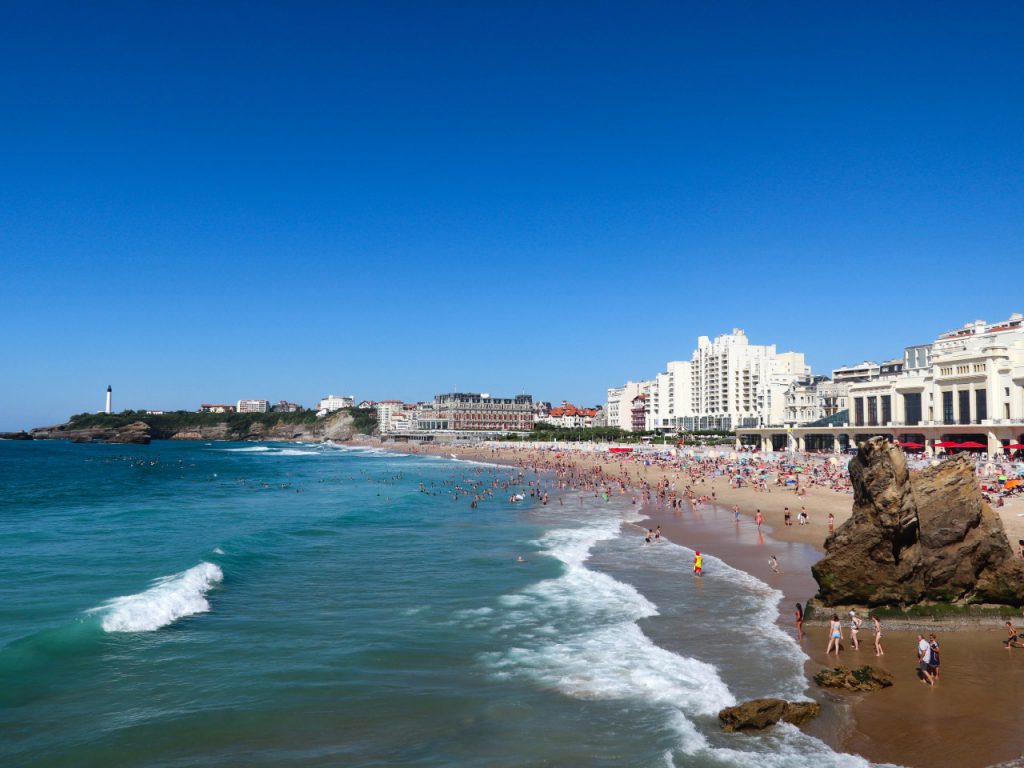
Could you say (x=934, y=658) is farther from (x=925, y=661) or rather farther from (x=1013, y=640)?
(x=1013, y=640)

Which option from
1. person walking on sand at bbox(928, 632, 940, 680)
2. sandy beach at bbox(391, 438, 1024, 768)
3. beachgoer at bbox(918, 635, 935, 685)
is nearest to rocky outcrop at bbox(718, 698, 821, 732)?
sandy beach at bbox(391, 438, 1024, 768)

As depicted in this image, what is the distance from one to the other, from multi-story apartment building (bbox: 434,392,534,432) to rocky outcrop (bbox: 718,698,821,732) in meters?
177

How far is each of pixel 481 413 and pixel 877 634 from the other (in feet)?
580

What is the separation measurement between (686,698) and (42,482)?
69.7 metres

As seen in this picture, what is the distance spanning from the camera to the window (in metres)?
69.9

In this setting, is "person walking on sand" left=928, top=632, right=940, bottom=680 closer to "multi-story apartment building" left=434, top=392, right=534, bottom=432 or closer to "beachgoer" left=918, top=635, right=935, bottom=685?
"beachgoer" left=918, top=635, right=935, bottom=685

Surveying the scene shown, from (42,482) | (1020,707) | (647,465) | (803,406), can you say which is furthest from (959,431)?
(42,482)

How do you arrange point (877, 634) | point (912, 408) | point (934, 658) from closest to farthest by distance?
point (934, 658), point (877, 634), point (912, 408)

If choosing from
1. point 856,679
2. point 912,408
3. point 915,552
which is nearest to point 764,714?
point 856,679

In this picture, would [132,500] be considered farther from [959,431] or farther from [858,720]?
[959,431]

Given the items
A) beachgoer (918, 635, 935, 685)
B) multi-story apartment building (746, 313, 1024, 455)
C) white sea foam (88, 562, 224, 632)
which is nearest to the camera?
beachgoer (918, 635, 935, 685)

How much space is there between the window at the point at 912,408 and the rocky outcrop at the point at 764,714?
67361 millimetres

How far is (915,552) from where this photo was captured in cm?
1559

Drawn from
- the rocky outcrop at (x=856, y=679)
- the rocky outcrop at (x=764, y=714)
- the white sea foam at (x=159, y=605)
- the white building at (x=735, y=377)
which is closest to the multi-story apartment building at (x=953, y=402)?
the white building at (x=735, y=377)
